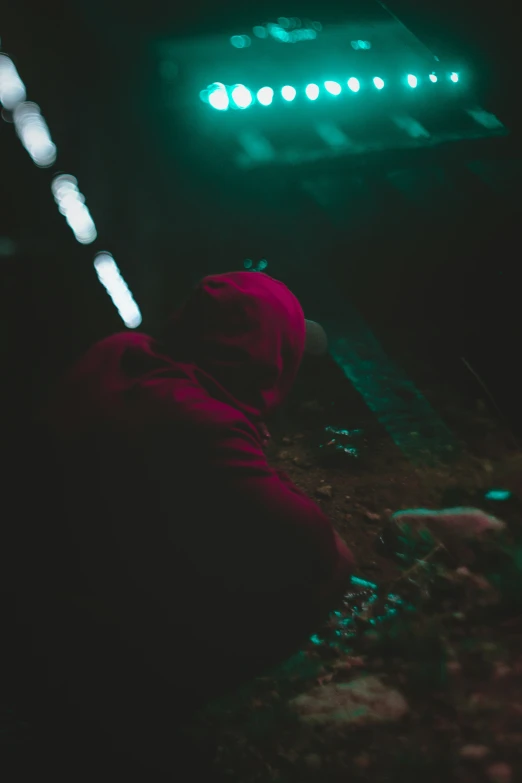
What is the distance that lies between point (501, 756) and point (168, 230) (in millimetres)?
1683

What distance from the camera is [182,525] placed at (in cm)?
102

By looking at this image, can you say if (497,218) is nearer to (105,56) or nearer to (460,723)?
(105,56)

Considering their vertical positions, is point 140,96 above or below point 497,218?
above

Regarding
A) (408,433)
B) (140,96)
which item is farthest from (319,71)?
(408,433)

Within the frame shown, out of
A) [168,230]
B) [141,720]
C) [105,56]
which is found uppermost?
[105,56]

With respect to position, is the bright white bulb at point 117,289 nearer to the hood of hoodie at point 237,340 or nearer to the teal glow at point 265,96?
the hood of hoodie at point 237,340

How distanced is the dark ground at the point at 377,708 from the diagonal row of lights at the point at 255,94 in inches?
54.6

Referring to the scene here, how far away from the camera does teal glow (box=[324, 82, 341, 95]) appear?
1938 mm

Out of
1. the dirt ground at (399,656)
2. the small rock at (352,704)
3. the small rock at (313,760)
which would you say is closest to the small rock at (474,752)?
the dirt ground at (399,656)

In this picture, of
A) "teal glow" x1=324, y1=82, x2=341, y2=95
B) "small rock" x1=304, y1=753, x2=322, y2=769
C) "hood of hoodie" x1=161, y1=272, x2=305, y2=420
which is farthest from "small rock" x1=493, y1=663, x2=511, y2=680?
"teal glow" x1=324, y1=82, x2=341, y2=95

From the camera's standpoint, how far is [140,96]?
68.4 inches

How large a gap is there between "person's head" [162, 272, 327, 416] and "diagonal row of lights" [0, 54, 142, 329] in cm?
51

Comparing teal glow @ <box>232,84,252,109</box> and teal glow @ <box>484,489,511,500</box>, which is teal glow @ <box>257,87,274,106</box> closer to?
teal glow @ <box>232,84,252,109</box>

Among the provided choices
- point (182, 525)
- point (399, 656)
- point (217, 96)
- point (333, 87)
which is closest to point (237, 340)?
point (182, 525)
